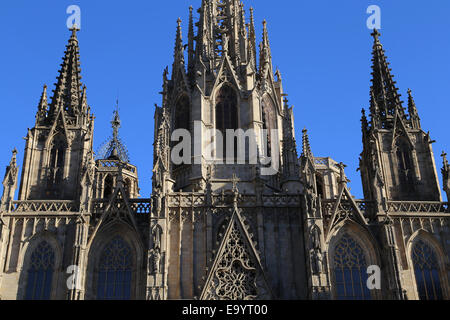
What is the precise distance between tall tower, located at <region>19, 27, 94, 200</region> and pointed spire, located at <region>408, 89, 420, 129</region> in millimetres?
21716

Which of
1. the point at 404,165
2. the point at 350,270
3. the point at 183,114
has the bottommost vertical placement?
the point at 350,270

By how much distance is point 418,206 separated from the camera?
120 feet

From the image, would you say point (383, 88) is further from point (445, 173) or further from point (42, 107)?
point (42, 107)

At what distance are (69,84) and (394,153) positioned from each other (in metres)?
23.0

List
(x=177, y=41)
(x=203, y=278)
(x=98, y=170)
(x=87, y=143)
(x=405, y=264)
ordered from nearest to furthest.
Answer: (x=203, y=278) → (x=405, y=264) → (x=87, y=143) → (x=177, y=41) → (x=98, y=170)

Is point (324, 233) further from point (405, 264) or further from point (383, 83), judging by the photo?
point (383, 83)

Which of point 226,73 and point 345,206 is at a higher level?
point 226,73

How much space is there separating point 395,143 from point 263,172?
355 inches

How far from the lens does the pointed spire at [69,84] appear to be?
41056 millimetres

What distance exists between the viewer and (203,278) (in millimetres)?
32219

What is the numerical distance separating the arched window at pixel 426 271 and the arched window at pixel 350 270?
3.07m

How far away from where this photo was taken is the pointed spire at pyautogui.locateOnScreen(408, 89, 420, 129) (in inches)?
1601

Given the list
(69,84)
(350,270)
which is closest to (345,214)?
(350,270)
